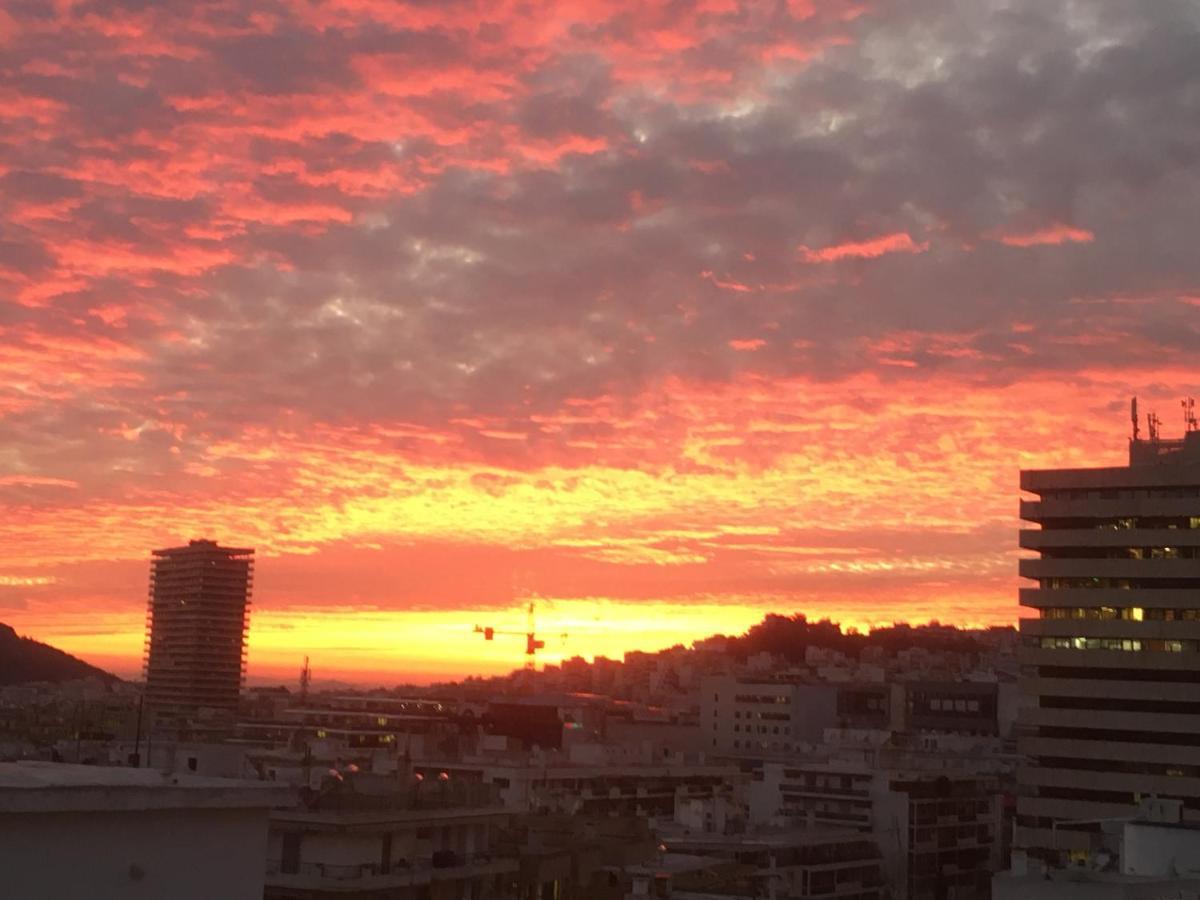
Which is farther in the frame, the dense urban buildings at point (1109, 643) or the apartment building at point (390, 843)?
the dense urban buildings at point (1109, 643)

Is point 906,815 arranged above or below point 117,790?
below

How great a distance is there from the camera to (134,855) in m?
17.2

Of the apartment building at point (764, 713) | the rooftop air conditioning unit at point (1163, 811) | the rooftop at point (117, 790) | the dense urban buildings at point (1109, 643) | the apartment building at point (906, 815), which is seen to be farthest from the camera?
the apartment building at point (764, 713)

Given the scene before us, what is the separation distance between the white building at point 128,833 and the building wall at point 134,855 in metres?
0.01

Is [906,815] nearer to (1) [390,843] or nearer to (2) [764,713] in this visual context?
(1) [390,843]

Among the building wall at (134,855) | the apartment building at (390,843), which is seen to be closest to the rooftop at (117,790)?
the building wall at (134,855)

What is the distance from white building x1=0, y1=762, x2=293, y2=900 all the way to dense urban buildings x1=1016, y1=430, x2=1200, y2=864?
80.0m

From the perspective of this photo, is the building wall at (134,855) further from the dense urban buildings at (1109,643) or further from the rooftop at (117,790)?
the dense urban buildings at (1109,643)

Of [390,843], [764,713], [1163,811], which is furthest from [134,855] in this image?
[764,713]

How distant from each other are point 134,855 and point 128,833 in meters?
0.28

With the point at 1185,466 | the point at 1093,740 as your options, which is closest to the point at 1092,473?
the point at 1185,466

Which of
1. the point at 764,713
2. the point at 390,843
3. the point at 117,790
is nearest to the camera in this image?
the point at 117,790

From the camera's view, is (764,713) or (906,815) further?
(764,713)

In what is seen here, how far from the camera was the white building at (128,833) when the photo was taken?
52.9 feet
